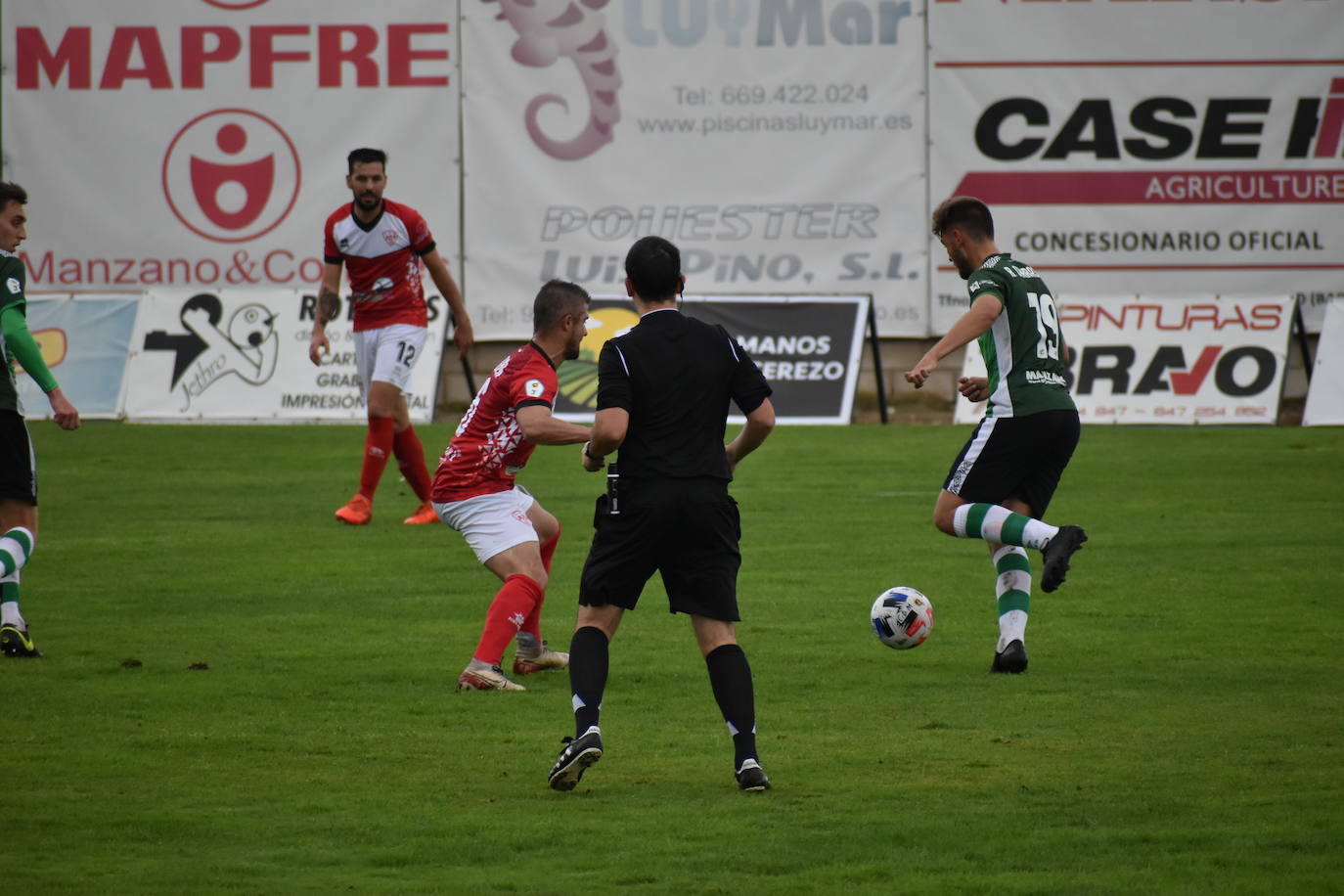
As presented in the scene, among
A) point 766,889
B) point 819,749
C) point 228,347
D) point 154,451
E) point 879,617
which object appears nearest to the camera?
point 766,889

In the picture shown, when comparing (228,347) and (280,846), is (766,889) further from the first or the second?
(228,347)

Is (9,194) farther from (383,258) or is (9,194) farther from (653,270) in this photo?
(383,258)

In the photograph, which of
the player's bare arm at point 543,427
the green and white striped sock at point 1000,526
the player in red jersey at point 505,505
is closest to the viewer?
the player's bare arm at point 543,427

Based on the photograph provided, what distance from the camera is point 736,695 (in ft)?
17.9

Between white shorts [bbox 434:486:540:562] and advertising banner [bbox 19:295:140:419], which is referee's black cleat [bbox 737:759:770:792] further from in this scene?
advertising banner [bbox 19:295:140:419]

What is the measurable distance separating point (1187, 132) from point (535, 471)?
893 centimetres

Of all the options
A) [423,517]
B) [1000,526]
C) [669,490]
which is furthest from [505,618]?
[423,517]

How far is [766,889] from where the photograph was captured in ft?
14.8

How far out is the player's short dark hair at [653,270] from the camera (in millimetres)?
5496

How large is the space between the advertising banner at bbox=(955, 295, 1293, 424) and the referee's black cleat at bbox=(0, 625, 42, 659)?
13040 millimetres

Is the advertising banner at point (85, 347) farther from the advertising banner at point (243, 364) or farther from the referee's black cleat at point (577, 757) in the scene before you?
the referee's black cleat at point (577, 757)

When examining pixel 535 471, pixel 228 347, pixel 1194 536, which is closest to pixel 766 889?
pixel 1194 536

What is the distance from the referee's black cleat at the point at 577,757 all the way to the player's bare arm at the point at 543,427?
46.0 inches

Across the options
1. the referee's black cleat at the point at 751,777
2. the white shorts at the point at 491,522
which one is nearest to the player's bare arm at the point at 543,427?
the white shorts at the point at 491,522
